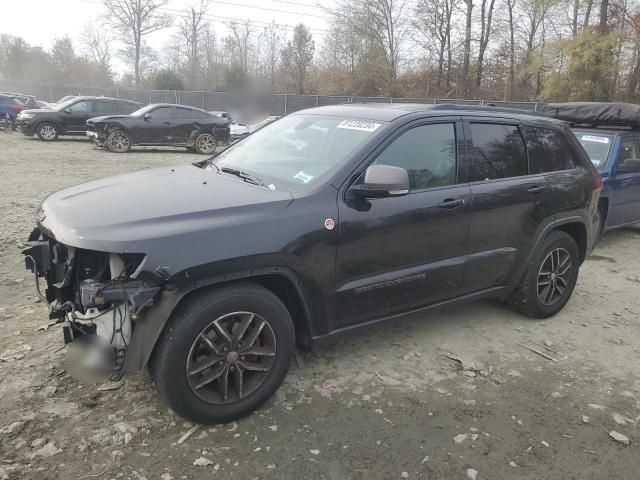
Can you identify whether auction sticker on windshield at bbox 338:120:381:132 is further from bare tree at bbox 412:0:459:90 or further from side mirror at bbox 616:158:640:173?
bare tree at bbox 412:0:459:90

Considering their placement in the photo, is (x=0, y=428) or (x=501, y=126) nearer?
(x=0, y=428)

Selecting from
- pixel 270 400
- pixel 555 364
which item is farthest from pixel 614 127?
pixel 270 400

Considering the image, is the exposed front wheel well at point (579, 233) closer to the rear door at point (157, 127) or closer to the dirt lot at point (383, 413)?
the dirt lot at point (383, 413)

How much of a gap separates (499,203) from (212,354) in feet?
8.10

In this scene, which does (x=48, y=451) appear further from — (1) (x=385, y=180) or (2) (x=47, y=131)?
(2) (x=47, y=131)

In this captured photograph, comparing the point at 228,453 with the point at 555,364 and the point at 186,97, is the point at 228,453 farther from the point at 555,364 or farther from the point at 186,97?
the point at 186,97

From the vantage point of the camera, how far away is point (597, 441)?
9.93 feet

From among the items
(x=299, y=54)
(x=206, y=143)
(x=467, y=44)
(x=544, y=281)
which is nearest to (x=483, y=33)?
(x=467, y=44)

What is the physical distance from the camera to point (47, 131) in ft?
57.5

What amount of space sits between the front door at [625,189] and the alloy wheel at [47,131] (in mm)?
17109

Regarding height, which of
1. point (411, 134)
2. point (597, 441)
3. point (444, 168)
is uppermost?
point (411, 134)

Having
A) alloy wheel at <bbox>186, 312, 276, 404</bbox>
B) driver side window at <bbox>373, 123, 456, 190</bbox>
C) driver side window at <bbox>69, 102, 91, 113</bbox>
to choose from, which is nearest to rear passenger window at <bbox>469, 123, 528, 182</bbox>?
driver side window at <bbox>373, 123, 456, 190</bbox>

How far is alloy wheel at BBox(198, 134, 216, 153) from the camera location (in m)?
16.5

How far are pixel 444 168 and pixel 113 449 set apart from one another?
2781 mm
